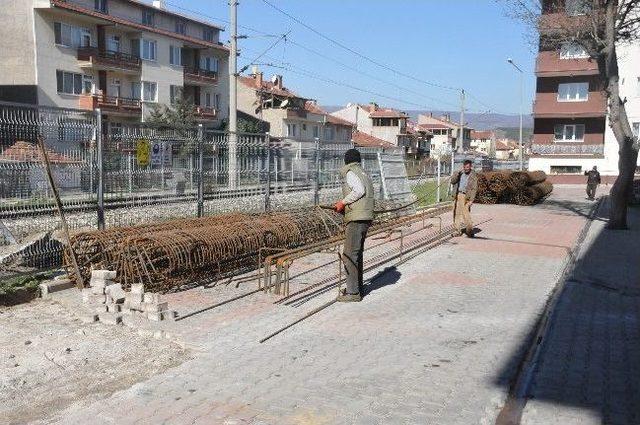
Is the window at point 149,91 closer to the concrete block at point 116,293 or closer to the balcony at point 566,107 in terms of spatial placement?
the balcony at point 566,107

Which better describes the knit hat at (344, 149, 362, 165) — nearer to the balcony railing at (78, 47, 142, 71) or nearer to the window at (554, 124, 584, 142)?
the balcony railing at (78, 47, 142, 71)

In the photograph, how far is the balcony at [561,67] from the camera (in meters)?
44.2

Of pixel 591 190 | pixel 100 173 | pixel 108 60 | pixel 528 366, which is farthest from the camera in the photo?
pixel 108 60

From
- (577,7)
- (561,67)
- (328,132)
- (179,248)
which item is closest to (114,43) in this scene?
(328,132)

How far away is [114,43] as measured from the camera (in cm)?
4303

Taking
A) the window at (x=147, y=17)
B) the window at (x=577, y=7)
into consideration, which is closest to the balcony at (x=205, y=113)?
the window at (x=147, y=17)

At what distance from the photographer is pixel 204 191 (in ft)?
39.0

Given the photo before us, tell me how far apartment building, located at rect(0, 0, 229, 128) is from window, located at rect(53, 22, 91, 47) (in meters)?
0.06

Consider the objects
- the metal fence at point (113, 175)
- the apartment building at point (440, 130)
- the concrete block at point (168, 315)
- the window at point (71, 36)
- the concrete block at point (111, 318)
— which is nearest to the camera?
the concrete block at point (111, 318)

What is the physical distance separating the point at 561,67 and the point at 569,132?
16.5 feet

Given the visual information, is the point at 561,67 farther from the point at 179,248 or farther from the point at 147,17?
the point at 179,248

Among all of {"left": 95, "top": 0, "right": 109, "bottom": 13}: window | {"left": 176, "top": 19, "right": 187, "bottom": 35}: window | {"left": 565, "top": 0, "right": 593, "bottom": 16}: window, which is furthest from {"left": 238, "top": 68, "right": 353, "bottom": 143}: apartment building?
{"left": 565, "top": 0, "right": 593, "bottom": 16}: window

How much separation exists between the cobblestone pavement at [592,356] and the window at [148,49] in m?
41.0

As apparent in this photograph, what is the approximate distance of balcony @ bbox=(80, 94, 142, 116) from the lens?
130ft
